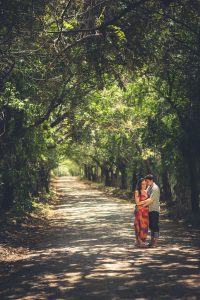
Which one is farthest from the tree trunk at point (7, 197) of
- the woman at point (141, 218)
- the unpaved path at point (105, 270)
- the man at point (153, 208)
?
the man at point (153, 208)

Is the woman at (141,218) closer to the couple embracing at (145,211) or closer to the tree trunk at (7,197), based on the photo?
the couple embracing at (145,211)

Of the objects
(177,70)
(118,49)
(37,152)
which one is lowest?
(37,152)

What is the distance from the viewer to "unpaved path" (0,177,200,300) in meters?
7.81

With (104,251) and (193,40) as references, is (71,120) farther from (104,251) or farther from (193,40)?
(104,251)

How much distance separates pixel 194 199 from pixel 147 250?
9020 mm

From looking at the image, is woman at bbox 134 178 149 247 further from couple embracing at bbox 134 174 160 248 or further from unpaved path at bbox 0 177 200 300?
unpaved path at bbox 0 177 200 300

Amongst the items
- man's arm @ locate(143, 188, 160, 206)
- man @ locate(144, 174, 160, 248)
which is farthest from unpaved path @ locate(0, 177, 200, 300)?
man's arm @ locate(143, 188, 160, 206)

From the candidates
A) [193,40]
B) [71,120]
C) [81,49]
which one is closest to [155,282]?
[81,49]

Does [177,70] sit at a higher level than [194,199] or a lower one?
higher

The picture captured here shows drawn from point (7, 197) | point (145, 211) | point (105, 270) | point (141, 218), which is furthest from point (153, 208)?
point (7, 197)

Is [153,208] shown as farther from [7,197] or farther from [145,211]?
[7,197]

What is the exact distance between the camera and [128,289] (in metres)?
7.94

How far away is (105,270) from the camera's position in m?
9.67

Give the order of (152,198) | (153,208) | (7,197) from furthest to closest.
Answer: (7,197), (153,208), (152,198)
